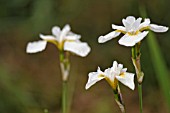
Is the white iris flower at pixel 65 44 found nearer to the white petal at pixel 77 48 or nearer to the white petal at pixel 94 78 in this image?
the white petal at pixel 77 48

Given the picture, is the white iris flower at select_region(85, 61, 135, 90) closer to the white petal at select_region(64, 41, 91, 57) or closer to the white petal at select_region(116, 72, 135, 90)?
the white petal at select_region(116, 72, 135, 90)

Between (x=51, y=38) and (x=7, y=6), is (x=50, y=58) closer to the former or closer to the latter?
(x=7, y=6)

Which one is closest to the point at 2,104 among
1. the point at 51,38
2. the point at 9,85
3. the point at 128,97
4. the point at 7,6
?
the point at 9,85

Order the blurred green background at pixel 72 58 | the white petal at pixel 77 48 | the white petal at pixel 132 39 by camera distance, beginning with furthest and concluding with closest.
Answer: the blurred green background at pixel 72 58, the white petal at pixel 77 48, the white petal at pixel 132 39

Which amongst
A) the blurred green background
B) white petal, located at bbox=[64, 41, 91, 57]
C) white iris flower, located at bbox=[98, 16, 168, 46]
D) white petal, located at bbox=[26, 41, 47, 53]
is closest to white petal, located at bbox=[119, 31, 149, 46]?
white iris flower, located at bbox=[98, 16, 168, 46]

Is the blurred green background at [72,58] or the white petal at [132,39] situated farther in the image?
the blurred green background at [72,58]

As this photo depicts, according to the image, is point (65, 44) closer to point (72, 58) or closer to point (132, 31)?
point (132, 31)

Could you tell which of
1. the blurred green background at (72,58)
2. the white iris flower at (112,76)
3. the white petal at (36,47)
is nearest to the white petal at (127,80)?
the white iris flower at (112,76)
